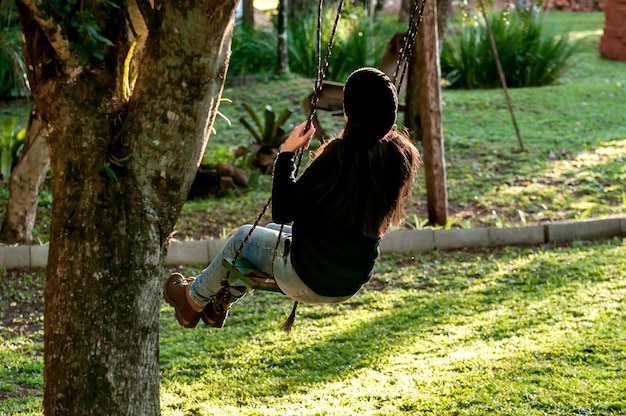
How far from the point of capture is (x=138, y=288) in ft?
13.3

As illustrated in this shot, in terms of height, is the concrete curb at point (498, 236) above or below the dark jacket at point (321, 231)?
below

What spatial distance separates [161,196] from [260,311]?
10.9 ft

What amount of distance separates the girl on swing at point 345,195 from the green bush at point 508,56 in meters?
11.4

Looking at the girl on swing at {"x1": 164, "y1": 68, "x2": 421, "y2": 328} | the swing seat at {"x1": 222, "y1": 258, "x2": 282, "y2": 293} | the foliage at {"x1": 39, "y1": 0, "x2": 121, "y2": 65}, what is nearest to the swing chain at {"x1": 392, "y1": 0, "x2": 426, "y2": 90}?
the girl on swing at {"x1": 164, "y1": 68, "x2": 421, "y2": 328}

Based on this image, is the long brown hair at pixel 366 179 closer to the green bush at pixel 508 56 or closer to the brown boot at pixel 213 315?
the brown boot at pixel 213 315

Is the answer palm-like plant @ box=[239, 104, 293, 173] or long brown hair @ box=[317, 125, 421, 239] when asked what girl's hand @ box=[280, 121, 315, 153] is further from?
palm-like plant @ box=[239, 104, 293, 173]

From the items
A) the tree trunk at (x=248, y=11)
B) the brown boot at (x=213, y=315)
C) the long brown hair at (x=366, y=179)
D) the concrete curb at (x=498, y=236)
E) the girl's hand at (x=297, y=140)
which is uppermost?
the tree trunk at (x=248, y=11)

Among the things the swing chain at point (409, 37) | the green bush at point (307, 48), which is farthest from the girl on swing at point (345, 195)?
the green bush at point (307, 48)

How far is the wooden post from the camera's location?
8859 millimetres

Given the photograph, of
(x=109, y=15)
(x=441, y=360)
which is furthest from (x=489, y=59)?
(x=109, y=15)

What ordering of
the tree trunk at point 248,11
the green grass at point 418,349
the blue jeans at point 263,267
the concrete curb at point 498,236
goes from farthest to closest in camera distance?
the tree trunk at point 248,11
the concrete curb at point 498,236
the green grass at point 418,349
the blue jeans at point 263,267

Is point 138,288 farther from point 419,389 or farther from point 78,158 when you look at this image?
point 419,389

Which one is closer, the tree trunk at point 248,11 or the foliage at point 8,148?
the foliage at point 8,148

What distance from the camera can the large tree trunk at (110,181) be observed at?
3.98 metres
